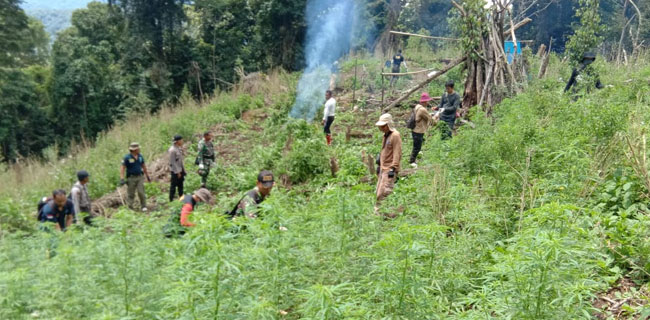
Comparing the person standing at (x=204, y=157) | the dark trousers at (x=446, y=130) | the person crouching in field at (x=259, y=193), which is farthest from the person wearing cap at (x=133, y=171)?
the dark trousers at (x=446, y=130)

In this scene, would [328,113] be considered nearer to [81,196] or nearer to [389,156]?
[389,156]

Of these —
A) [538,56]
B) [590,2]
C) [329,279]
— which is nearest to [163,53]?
[538,56]

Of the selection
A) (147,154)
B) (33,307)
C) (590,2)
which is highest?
(590,2)

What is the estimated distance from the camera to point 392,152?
243 inches

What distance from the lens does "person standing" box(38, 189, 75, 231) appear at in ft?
20.1

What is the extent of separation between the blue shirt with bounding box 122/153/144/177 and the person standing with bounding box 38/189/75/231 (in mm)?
1787

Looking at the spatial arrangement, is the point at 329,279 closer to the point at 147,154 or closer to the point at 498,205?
the point at 498,205

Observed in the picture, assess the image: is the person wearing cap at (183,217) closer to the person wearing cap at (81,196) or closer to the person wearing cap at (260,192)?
the person wearing cap at (260,192)

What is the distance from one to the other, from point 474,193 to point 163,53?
19.5m

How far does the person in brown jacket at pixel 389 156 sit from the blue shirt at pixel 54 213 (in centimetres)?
434

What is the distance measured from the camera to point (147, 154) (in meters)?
11.6

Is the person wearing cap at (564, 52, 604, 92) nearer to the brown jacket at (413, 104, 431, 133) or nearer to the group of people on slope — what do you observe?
A: the brown jacket at (413, 104, 431, 133)

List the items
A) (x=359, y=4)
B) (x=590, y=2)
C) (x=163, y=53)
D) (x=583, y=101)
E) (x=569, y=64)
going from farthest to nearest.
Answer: (x=359, y=4), (x=163, y=53), (x=569, y=64), (x=590, y=2), (x=583, y=101)

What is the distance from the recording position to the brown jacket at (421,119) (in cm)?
757
